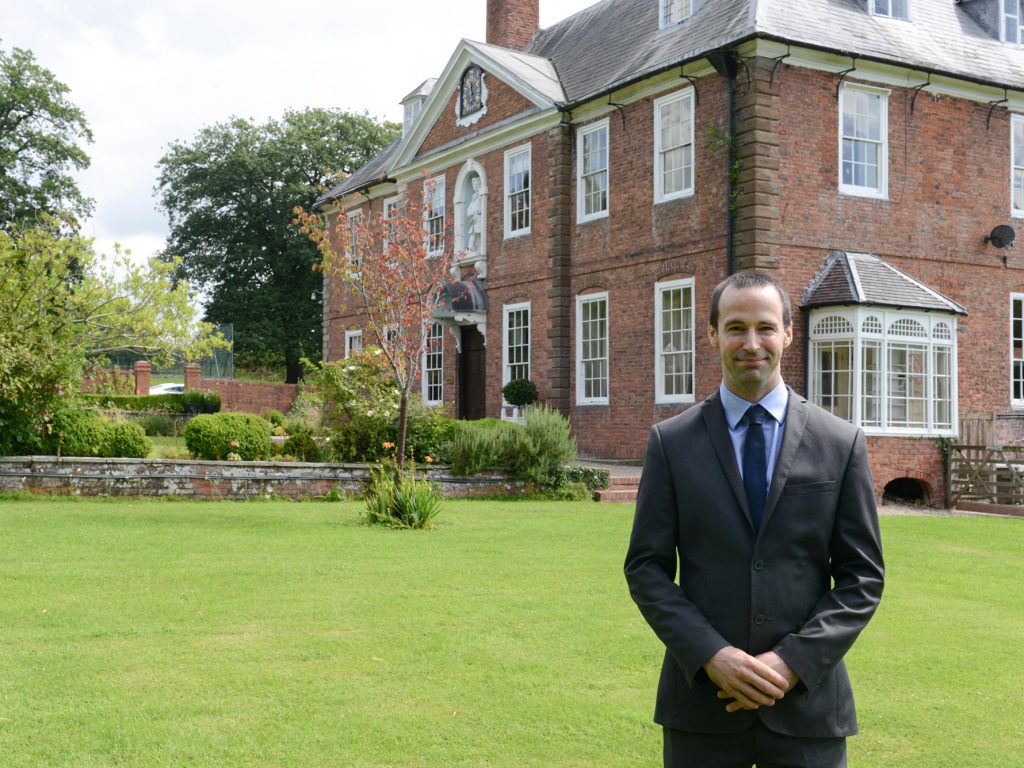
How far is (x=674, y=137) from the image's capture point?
20.3 metres

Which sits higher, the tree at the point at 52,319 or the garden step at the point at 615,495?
the tree at the point at 52,319

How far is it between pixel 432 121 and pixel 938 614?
2220cm

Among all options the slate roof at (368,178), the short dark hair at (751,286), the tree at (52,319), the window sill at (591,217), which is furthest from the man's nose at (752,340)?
the slate roof at (368,178)

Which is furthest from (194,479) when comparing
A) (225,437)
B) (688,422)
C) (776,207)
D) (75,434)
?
(688,422)

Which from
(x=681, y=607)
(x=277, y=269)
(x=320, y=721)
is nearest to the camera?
(x=681, y=607)

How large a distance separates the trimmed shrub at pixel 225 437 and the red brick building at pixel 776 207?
24.5 feet

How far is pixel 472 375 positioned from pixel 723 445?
23907 mm

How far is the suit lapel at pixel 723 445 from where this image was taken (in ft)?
9.43

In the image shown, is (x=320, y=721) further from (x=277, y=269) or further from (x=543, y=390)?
(x=277, y=269)

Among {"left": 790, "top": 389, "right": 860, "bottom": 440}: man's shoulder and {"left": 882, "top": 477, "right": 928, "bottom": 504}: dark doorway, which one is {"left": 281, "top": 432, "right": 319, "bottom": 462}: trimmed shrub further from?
{"left": 790, "top": 389, "right": 860, "bottom": 440}: man's shoulder

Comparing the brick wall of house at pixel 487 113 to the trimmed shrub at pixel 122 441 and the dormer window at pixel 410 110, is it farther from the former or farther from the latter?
the trimmed shrub at pixel 122 441

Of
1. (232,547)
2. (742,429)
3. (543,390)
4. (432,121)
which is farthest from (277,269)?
(742,429)

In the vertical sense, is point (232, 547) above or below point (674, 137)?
below

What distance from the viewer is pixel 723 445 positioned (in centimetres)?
294
